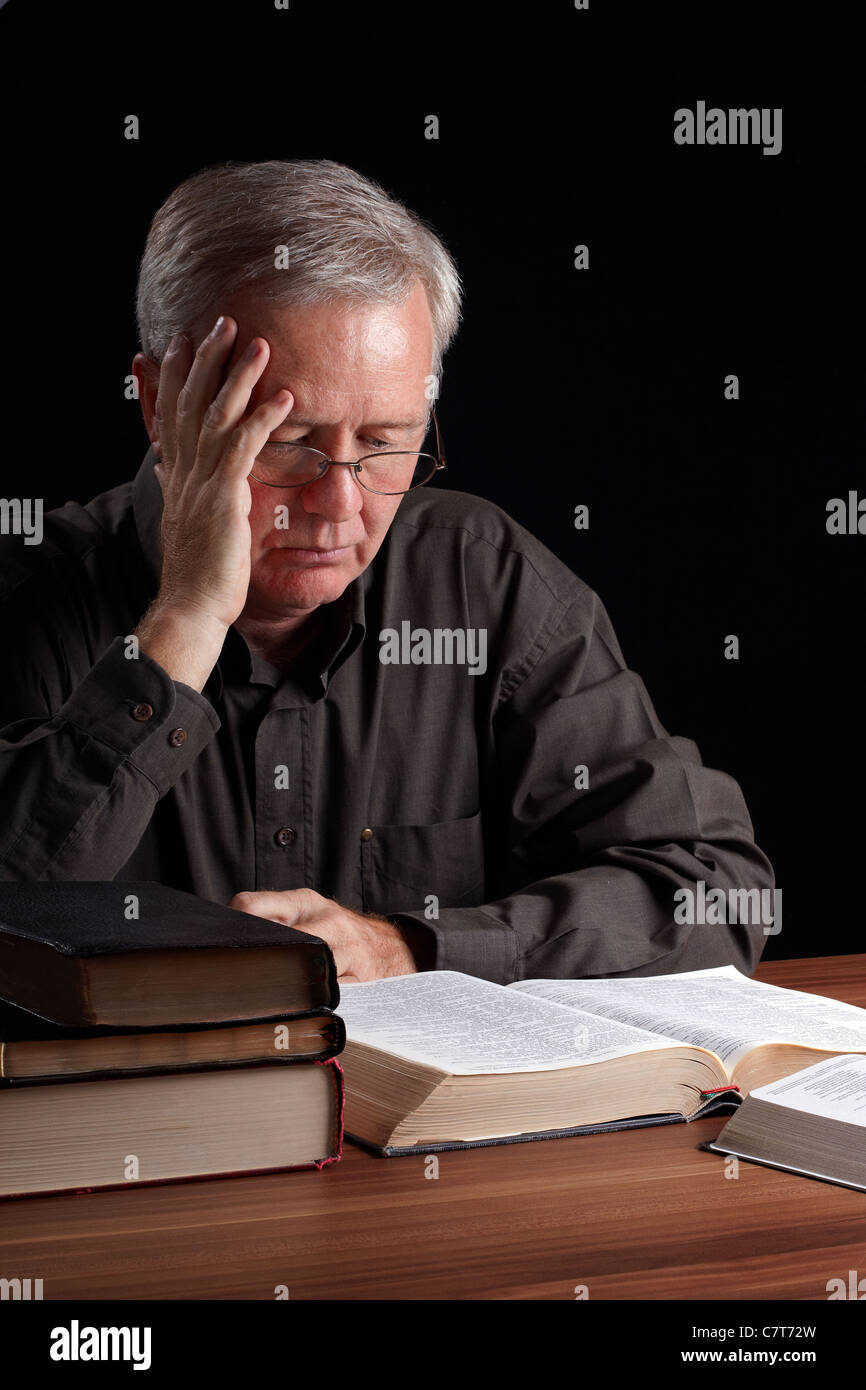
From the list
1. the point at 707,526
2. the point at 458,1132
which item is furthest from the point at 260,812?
the point at 707,526

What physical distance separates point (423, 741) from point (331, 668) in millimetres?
149

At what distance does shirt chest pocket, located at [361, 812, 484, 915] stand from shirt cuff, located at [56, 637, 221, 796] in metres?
0.41

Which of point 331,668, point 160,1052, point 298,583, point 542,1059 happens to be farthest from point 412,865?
point 160,1052

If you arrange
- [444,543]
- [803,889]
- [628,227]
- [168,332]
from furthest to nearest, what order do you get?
[803,889], [628,227], [444,543], [168,332]

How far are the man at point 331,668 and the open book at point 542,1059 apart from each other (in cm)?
23

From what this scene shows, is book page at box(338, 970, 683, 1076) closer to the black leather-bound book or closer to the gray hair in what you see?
the black leather-bound book

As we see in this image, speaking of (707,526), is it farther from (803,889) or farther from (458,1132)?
(458,1132)

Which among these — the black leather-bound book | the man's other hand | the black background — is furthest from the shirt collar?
the black background

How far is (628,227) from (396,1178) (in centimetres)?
220

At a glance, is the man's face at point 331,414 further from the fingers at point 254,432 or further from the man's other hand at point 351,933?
the man's other hand at point 351,933

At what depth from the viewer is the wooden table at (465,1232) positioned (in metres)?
0.65

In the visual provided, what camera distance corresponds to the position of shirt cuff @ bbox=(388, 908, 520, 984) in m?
1.25
